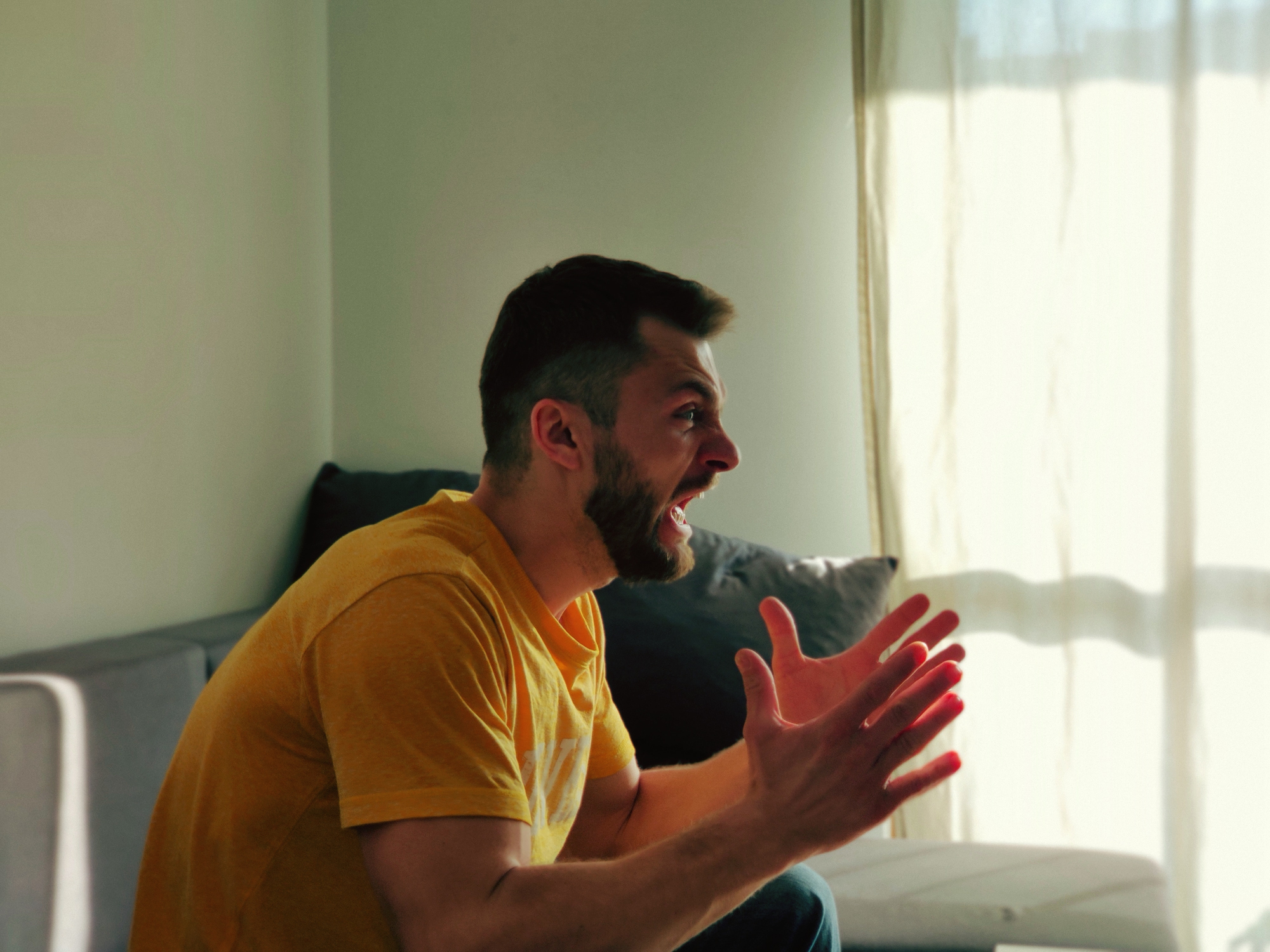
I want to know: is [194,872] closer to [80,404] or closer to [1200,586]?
[80,404]

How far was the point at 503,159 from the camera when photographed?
2.32 m

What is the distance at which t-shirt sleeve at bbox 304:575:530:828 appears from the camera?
30.9 inches

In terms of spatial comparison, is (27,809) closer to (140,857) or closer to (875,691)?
(140,857)

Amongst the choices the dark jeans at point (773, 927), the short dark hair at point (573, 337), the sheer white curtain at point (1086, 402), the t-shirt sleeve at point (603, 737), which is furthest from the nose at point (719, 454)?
the sheer white curtain at point (1086, 402)

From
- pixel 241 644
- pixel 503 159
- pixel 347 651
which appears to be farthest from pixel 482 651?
pixel 503 159

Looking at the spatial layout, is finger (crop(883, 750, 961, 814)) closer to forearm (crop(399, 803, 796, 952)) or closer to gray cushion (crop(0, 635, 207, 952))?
forearm (crop(399, 803, 796, 952))

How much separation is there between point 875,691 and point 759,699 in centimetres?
10

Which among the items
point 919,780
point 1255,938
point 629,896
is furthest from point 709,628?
point 1255,938

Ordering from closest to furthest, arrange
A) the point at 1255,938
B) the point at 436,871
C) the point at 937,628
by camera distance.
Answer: the point at 436,871 < the point at 937,628 < the point at 1255,938

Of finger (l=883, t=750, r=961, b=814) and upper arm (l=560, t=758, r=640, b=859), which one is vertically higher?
finger (l=883, t=750, r=961, b=814)

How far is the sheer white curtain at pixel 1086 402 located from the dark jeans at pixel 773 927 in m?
1.03

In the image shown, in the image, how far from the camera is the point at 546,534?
109 centimetres

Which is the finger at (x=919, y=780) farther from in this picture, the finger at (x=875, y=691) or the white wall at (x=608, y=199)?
the white wall at (x=608, y=199)

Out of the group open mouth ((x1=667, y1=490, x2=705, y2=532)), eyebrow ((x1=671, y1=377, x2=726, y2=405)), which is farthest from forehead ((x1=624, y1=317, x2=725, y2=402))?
open mouth ((x1=667, y1=490, x2=705, y2=532))
